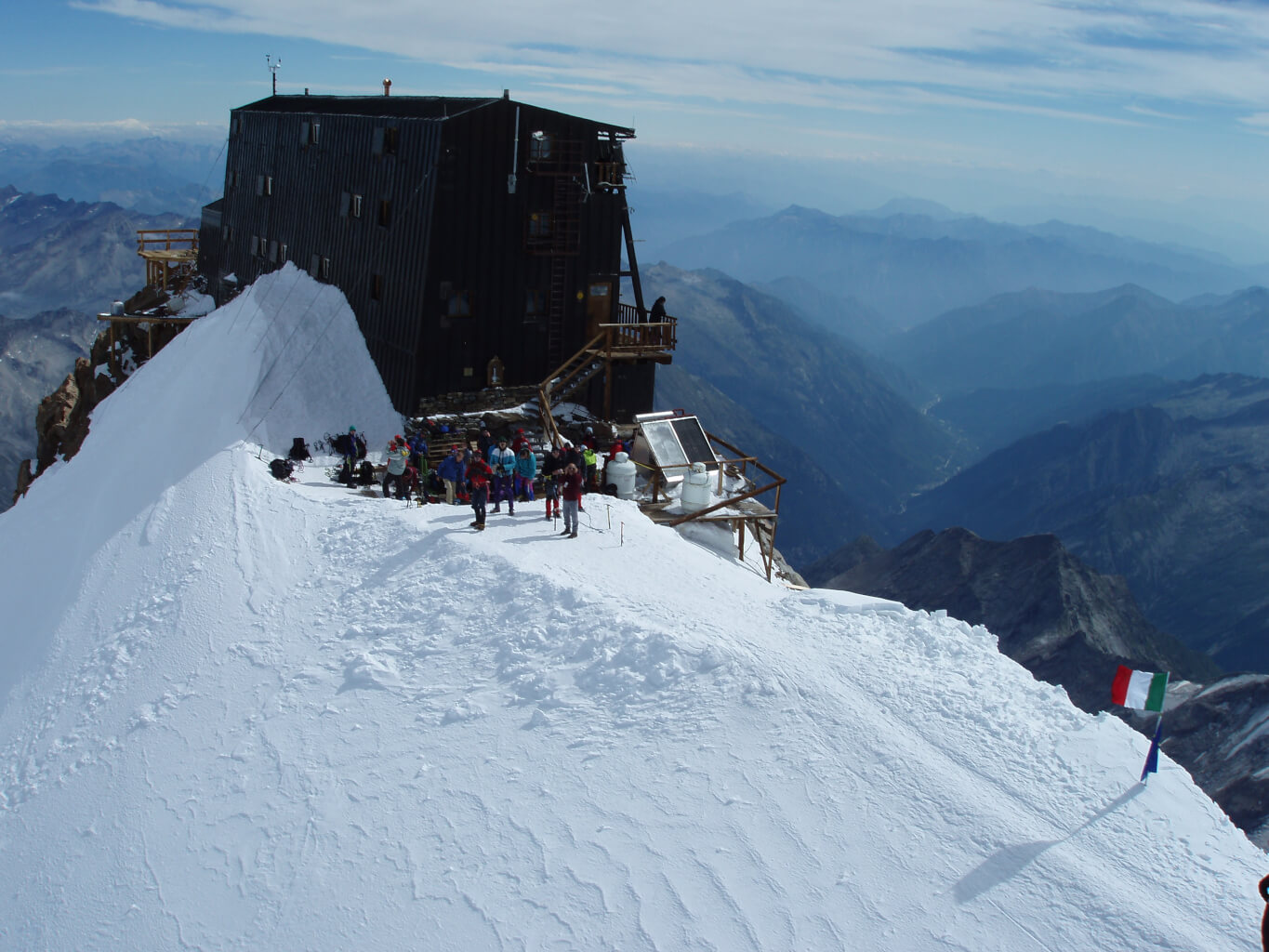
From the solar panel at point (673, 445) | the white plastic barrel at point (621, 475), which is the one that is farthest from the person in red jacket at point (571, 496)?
the solar panel at point (673, 445)

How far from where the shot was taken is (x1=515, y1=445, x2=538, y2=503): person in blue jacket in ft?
64.7

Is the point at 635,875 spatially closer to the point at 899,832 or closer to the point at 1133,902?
the point at 899,832

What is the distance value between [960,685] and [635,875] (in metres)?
6.47

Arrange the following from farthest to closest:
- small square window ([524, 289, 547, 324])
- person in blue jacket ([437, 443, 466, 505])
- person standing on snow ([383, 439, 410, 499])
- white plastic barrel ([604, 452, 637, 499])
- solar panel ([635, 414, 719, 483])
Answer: small square window ([524, 289, 547, 324]), solar panel ([635, 414, 719, 483]), white plastic barrel ([604, 452, 637, 499]), person standing on snow ([383, 439, 410, 499]), person in blue jacket ([437, 443, 466, 505])

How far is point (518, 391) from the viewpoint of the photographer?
2800 cm

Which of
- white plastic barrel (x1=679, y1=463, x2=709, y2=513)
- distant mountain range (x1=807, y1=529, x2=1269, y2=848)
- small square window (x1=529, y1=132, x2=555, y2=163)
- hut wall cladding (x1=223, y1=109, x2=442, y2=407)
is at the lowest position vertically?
distant mountain range (x1=807, y1=529, x2=1269, y2=848)

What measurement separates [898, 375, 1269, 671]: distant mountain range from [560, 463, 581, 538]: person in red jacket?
108917mm

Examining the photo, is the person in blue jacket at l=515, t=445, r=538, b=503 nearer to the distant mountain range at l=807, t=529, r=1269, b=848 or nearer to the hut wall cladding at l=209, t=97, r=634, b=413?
the hut wall cladding at l=209, t=97, r=634, b=413

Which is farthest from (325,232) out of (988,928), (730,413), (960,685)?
(730,413)

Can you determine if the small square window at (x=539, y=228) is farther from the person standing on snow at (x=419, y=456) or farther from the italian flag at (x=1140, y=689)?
the italian flag at (x=1140, y=689)

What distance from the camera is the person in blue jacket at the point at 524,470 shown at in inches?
777

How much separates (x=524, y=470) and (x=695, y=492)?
560 cm

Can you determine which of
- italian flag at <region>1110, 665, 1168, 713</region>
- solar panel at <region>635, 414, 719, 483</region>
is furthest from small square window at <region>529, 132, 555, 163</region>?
italian flag at <region>1110, 665, 1168, 713</region>

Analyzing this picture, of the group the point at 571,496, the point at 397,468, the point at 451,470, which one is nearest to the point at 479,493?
the point at 571,496
